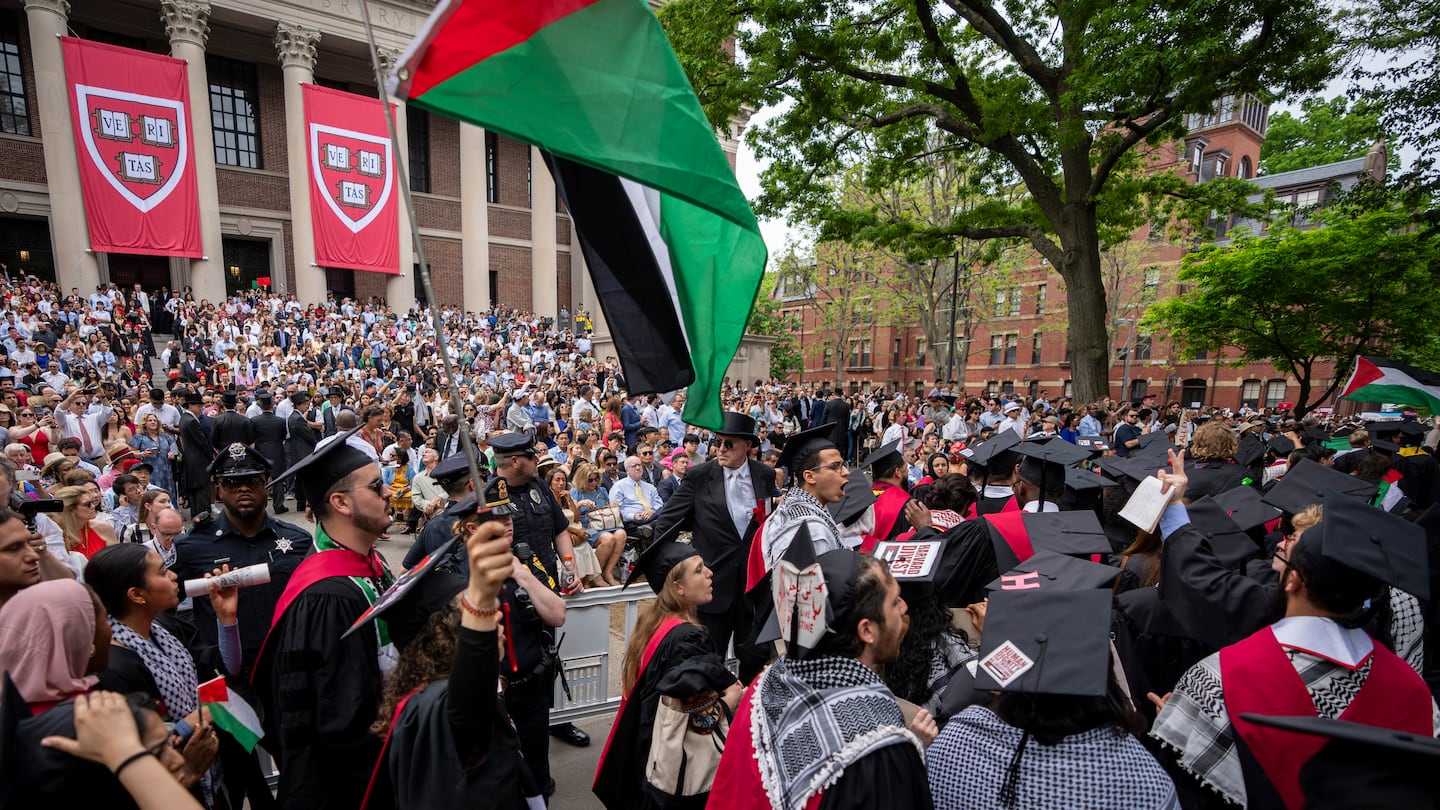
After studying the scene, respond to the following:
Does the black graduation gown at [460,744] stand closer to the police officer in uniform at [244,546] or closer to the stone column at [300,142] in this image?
the police officer in uniform at [244,546]

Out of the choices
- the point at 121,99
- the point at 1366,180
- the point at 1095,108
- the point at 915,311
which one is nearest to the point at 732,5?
the point at 1095,108

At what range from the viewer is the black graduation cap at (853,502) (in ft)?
15.2

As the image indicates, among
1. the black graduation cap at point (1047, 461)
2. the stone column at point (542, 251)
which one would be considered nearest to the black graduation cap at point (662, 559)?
the black graduation cap at point (1047, 461)

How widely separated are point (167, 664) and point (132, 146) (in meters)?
25.3

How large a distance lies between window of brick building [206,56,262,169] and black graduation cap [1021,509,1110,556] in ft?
106

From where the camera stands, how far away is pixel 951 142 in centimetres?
1617

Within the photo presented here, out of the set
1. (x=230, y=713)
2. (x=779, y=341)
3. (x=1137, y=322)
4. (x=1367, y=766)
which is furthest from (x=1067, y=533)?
(x=1137, y=322)

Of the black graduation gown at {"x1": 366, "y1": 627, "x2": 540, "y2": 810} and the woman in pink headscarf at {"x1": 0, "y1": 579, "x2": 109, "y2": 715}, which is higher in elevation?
the woman in pink headscarf at {"x1": 0, "y1": 579, "x2": 109, "y2": 715}

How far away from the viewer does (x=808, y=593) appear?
2029 millimetres

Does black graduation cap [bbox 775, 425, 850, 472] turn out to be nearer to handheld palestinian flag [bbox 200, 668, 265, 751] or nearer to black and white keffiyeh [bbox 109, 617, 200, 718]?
handheld palestinian flag [bbox 200, 668, 265, 751]

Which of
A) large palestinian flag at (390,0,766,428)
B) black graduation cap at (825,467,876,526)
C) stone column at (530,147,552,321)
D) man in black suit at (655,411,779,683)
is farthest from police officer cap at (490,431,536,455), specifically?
stone column at (530,147,552,321)

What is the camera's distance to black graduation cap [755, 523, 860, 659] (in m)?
1.99

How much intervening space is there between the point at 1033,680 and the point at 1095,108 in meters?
12.8

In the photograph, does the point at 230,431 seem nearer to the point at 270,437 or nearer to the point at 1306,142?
the point at 270,437
